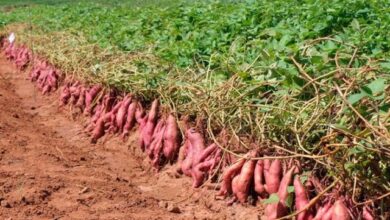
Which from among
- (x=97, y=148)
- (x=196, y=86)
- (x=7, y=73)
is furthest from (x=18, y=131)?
(x=7, y=73)

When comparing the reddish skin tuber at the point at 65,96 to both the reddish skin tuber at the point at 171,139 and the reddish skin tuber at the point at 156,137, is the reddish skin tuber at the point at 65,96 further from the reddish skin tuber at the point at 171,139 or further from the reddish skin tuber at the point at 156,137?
the reddish skin tuber at the point at 171,139

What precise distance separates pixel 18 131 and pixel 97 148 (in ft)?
2.64

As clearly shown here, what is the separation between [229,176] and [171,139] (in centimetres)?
104

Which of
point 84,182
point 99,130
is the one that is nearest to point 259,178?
point 84,182

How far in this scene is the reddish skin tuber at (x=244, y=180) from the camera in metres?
3.69

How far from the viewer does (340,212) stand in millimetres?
2990

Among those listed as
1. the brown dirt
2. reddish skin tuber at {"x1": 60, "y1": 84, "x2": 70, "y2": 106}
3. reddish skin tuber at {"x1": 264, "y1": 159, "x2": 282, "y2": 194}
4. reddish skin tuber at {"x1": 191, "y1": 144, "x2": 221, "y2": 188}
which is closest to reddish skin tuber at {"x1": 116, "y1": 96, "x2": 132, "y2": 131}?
the brown dirt

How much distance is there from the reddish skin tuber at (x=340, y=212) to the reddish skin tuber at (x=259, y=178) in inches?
26.7

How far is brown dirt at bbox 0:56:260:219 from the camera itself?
12.1 feet

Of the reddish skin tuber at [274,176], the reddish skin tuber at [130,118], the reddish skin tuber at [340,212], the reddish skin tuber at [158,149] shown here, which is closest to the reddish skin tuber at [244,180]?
the reddish skin tuber at [274,176]

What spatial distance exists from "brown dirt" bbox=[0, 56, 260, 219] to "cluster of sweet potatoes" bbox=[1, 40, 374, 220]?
12 centimetres

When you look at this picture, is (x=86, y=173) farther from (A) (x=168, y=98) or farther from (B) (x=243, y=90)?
(B) (x=243, y=90)

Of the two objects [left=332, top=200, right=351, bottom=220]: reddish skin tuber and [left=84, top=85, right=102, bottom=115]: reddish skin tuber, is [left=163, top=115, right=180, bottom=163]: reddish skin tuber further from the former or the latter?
[left=332, top=200, right=351, bottom=220]: reddish skin tuber

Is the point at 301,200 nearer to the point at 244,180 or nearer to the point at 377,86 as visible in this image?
the point at 244,180
